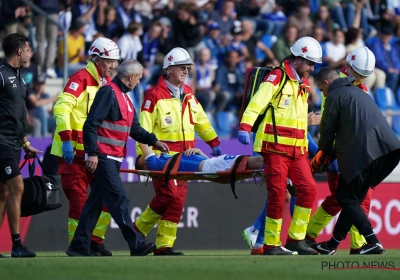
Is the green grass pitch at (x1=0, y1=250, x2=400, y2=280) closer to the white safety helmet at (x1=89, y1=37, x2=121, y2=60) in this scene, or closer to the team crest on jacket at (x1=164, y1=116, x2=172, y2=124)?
the team crest on jacket at (x1=164, y1=116, x2=172, y2=124)

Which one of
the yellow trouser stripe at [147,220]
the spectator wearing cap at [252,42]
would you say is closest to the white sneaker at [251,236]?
the yellow trouser stripe at [147,220]

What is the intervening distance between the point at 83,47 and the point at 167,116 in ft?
27.4

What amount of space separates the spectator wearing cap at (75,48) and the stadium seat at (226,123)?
285 centimetres

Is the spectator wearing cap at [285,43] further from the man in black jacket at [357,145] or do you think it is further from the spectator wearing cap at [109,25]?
the man in black jacket at [357,145]

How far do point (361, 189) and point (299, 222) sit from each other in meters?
0.85

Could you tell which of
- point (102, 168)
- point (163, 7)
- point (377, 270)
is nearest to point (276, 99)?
point (102, 168)

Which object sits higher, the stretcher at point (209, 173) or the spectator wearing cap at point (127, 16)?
the spectator wearing cap at point (127, 16)

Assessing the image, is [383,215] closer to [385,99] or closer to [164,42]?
[385,99]

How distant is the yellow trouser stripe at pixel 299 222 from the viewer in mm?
11953

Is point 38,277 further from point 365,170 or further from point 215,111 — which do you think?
point 215,111

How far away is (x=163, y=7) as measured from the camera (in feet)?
73.0

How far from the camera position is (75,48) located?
20500 mm

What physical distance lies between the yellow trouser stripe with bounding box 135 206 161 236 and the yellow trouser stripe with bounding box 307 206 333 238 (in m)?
1.88

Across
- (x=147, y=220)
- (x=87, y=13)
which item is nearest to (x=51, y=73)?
(x=87, y=13)
